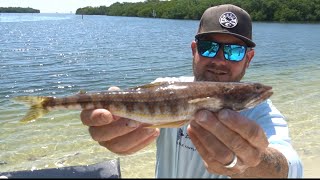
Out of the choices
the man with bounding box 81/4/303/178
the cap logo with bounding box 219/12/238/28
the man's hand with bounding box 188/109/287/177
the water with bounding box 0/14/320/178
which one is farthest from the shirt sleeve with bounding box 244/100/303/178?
the water with bounding box 0/14/320/178

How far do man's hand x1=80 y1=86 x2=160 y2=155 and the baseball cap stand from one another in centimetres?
154

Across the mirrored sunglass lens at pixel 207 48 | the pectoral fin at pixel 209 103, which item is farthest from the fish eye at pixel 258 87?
the mirrored sunglass lens at pixel 207 48

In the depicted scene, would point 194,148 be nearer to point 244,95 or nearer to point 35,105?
point 244,95

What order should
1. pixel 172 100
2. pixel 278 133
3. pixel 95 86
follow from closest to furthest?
pixel 172 100 < pixel 278 133 < pixel 95 86

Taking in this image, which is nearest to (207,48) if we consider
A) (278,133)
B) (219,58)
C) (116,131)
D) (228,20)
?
(219,58)

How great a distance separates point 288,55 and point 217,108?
35.3m

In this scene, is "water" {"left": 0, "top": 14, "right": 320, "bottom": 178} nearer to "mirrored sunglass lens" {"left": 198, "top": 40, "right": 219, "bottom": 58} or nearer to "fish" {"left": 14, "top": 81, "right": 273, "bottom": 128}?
"mirrored sunglass lens" {"left": 198, "top": 40, "right": 219, "bottom": 58}

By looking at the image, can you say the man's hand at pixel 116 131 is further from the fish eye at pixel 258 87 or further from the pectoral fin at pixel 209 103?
the fish eye at pixel 258 87

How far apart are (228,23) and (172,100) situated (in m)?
1.63

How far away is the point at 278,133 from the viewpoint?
429cm

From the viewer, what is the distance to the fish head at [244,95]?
365cm

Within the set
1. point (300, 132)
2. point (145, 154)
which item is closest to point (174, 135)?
point (145, 154)

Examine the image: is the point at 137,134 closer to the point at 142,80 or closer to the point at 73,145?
the point at 73,145

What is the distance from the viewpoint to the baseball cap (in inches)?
192
